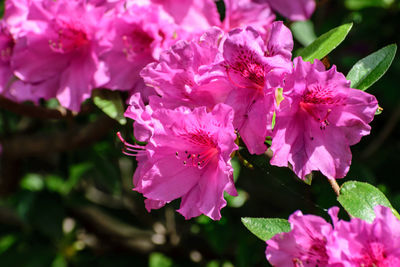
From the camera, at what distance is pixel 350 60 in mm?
1863

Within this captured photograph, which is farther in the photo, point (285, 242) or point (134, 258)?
point (134, 258)

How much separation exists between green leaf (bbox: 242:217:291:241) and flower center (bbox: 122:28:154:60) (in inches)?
19.4

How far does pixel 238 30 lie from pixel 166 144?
8.9 inches

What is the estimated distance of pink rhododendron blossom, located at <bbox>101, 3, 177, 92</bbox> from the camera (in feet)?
4.22

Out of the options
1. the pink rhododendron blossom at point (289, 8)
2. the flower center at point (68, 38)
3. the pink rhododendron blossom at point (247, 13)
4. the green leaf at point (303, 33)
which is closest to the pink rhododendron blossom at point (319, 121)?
the pink rhododendron blossom at point (247, 13)

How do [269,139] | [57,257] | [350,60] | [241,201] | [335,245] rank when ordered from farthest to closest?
[57,257] → [241,201] → [350,60] → [269,139] → [335,245]

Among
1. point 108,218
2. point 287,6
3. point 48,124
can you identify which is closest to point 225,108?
point 287,6

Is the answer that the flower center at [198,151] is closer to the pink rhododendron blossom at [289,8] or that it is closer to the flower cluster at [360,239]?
the flower cluster at [360,239]

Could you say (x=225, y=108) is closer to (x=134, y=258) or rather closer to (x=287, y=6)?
(x=287, y=6)

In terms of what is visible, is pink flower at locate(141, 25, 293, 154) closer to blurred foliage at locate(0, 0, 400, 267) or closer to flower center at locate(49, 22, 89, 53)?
flower center at locate(49, 22, 89, 53)

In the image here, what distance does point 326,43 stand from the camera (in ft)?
3.66

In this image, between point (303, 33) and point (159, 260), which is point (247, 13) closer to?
point (303, 33)

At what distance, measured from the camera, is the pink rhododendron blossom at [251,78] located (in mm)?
993

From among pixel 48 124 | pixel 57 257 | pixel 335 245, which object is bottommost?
pixel 57 257
